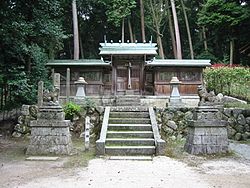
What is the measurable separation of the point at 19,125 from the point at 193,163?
23.9 feet

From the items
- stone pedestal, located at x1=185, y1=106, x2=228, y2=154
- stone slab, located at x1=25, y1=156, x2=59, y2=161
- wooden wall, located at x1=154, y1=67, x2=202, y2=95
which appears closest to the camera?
stone slab, located at x1=25, y1=156, x2=59, y2=161

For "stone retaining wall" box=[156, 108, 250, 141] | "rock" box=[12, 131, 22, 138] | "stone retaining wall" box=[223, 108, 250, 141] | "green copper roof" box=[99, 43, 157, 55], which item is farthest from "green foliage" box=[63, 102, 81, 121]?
"green copper roof" box=[99, 43, 157, 55]

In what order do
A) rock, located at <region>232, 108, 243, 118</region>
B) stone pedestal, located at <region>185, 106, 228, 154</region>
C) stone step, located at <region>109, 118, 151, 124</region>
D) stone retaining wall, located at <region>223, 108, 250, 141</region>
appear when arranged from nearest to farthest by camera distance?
stone pedestal, located at <region>185, 106, 228, 154</region> → stone step, located at <region>109, 118, 151, 124</region> → stone retaining wall, located at <region>223, 108, 250, 141</region> → rock, located at <region>232, 108, 243, 118</region>

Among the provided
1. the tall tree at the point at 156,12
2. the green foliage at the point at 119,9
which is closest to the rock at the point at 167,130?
the tall tree at the point at 156,12

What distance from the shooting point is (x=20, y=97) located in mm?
13250

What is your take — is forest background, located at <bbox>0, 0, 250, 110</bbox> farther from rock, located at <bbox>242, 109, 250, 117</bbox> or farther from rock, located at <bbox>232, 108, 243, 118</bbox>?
rock, located at <bbox>242, 109, 250, 117</bbox>

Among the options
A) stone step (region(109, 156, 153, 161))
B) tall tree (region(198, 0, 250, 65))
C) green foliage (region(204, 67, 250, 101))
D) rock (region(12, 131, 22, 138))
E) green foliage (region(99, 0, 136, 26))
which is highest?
green foliage (region(99, 0, 136, 26))

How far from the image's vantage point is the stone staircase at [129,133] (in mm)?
8812

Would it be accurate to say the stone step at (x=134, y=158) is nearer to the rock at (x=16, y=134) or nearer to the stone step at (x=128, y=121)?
the stone step at (x=128, y=121)

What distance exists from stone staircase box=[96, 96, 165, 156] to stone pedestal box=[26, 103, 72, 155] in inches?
40.7

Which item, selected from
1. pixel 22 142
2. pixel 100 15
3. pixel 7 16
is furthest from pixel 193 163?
pixel 100 15

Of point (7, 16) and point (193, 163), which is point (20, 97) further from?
point (193, 163)

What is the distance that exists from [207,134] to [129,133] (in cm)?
250

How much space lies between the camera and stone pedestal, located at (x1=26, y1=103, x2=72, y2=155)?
864 centimetres
